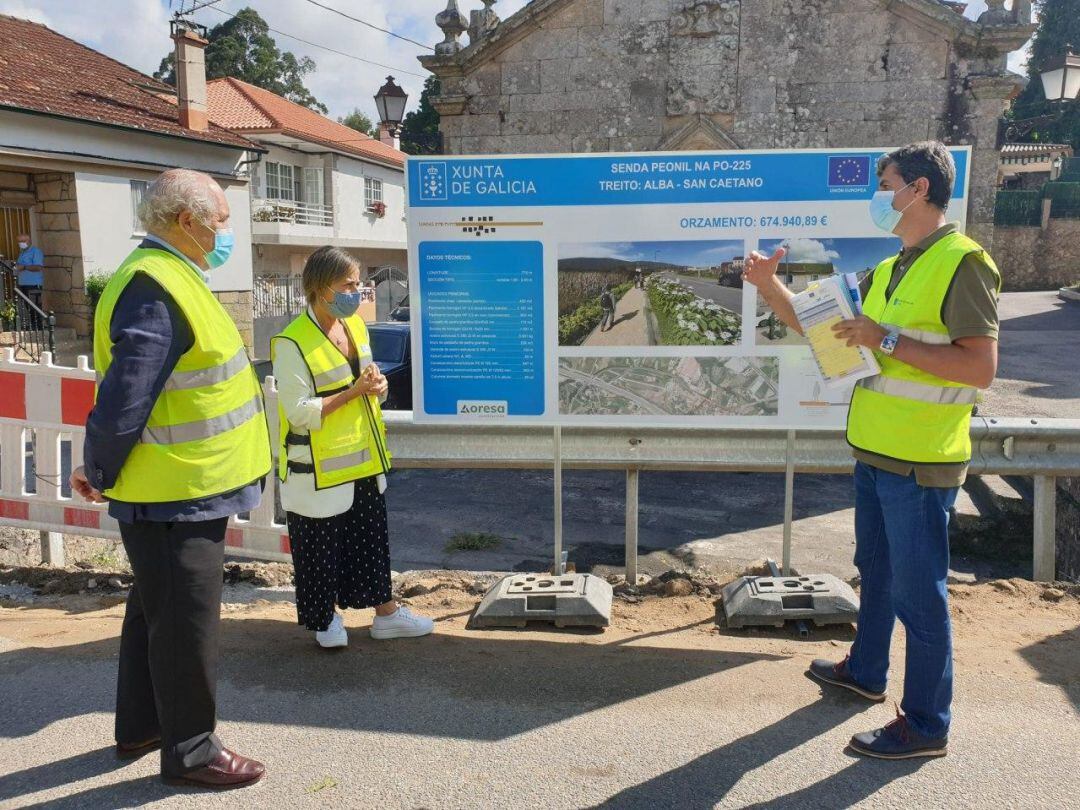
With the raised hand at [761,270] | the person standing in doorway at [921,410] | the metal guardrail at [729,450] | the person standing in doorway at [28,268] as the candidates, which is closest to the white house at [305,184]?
the person standing in doorway at [28,268]

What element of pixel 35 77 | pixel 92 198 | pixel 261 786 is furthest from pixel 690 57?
pixel 35 77

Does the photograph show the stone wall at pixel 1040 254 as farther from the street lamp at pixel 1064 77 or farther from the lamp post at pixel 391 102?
the lamp post at pixel 391 102

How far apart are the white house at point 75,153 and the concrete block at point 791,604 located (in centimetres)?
1693

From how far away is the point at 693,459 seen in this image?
194 inches

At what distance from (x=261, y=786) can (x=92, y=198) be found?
18.4 metres

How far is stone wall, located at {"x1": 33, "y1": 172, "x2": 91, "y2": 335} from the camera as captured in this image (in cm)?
1766

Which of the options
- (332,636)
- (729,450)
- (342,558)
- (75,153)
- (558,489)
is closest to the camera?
(332,636)

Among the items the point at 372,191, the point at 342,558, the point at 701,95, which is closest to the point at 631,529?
the point at 342,558

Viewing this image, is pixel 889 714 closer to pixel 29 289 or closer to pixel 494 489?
pixel 494 489

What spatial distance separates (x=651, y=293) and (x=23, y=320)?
1606 cm

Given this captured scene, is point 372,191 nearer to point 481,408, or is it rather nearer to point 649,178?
point 481,408

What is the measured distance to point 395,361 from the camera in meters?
10.9

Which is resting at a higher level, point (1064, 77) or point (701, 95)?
point (1064, 77)

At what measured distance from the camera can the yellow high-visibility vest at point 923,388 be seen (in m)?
2.90
